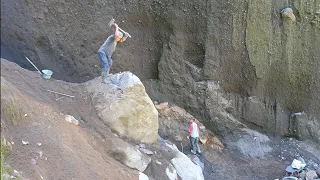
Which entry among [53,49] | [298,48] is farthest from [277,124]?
[53,49]

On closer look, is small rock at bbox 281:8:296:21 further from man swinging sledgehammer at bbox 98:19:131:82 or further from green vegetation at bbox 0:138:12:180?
green vegetation at bbox 0:138:12:180

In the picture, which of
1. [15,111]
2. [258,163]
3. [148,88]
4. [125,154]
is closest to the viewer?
[15,111]

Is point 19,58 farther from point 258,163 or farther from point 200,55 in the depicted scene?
point 258,163

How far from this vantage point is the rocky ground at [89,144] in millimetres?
8352

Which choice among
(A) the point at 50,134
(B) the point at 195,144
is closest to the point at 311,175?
(B) the point at 195,144

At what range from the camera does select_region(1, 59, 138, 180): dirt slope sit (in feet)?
26.9

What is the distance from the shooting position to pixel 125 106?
35.8 ft

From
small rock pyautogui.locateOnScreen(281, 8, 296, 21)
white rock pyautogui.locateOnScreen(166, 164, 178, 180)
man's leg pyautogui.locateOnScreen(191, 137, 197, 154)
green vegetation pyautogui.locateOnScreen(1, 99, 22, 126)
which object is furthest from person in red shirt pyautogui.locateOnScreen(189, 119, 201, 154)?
green vegetation pyautogui.locateOnScreen(1, 99, 22, 126)

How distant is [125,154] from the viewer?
10.0 metres

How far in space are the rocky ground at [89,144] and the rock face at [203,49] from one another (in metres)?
0.65

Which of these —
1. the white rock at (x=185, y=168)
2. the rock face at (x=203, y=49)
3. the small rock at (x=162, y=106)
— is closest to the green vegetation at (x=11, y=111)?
the white rock at (x=185, y=168)

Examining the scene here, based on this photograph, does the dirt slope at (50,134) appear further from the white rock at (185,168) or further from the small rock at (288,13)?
the small rock at (288,13)

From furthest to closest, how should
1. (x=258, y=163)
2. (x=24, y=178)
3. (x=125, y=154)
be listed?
(x=258, y=163) < (x=125, y=154) < (x=24, y=178)

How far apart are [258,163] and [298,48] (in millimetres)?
3619
